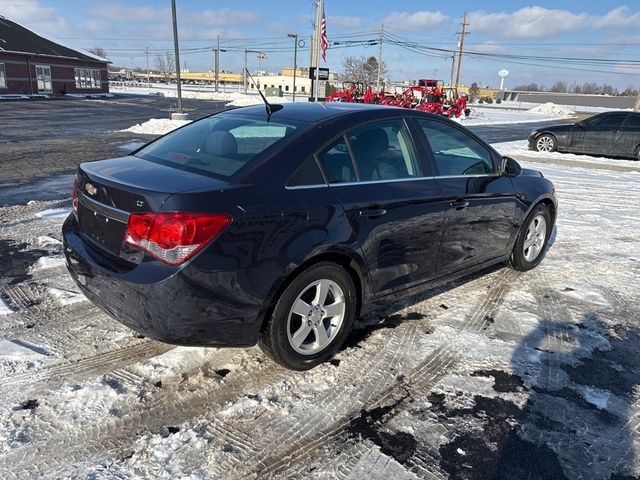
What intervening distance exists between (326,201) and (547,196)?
3145 mm

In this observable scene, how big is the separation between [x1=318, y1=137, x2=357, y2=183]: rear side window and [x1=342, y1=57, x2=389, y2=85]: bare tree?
231ft

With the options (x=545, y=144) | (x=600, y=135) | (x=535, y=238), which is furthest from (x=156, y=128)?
(x=535, y=238)

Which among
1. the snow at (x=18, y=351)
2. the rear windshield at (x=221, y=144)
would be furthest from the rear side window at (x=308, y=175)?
the snow at (x=18, y=351)

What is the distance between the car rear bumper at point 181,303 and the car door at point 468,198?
5.99 ft

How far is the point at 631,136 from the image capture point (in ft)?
48.8

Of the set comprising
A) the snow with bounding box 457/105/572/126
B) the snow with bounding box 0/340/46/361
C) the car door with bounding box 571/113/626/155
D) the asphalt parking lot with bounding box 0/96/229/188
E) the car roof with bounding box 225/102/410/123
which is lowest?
the snow with bounding box 0/340/46/361

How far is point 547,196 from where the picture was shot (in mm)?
5125

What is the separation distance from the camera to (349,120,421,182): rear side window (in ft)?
11.2

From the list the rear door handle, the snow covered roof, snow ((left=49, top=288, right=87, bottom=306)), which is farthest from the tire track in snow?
the snow covered roof

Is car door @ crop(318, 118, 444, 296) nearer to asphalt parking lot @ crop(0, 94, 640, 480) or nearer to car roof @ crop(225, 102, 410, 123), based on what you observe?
car roof @ crop(225, 102, 410, 123)

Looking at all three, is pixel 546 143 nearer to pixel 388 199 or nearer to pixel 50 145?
pixel 388 199

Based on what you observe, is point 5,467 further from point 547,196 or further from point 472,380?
point 547,196

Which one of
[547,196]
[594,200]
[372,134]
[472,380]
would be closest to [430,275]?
[472,380]

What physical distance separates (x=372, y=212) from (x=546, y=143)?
584 inches
